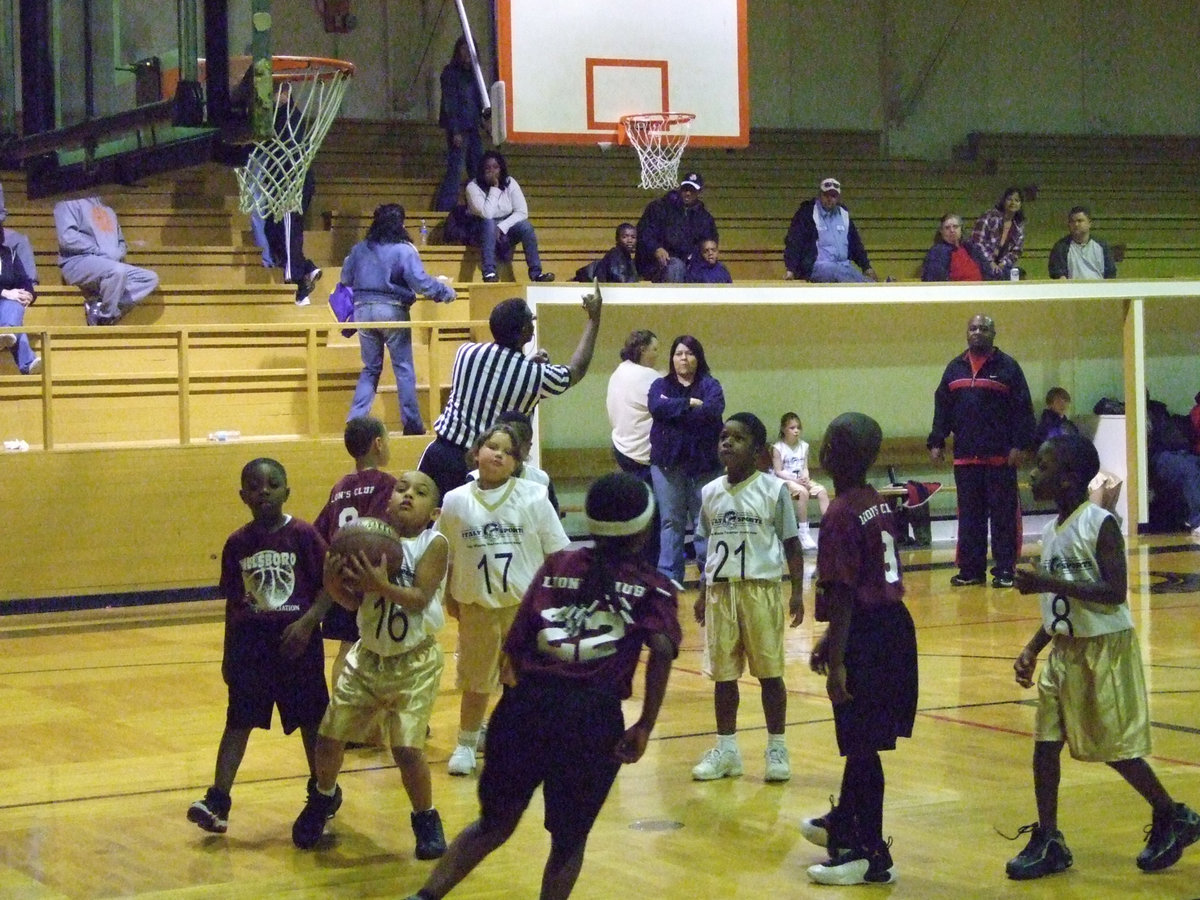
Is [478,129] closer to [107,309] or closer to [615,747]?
[107,309]

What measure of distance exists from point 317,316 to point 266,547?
34.4 ft

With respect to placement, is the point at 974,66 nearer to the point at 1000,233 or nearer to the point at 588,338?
the point at 1000,233

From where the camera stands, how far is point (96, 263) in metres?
14.9

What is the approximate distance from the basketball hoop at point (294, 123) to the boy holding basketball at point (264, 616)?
12.6ft

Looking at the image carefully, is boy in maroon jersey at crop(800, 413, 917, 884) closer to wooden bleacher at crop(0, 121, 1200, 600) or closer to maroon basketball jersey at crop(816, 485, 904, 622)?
maroon basketball jersey at crop(816, 485, 904, 622)

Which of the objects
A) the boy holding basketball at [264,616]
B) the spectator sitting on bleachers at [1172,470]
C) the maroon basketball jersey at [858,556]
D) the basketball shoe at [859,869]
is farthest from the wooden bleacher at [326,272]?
the basketball shoe at [859,869]

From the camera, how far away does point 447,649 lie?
1043 cm

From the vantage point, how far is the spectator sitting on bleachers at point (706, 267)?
1656 centimetres

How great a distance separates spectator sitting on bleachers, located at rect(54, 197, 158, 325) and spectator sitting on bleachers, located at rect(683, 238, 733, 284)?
17.3 feet

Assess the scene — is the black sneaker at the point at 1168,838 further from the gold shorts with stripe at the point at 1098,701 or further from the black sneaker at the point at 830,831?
the black sneaker at the point at 830,831

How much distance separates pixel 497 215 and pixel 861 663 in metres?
12.4

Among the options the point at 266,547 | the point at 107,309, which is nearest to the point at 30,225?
the point at 107,309

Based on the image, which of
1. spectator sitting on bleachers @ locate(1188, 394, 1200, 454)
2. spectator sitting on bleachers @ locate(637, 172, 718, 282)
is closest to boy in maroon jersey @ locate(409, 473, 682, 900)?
spectator sitting on bleachers @ locate(637, 172, 718, 282)

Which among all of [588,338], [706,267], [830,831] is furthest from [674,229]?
[830,831]
